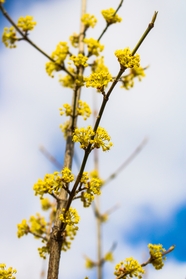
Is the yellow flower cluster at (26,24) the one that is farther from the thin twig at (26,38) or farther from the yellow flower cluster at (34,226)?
the yellow flower cluster at (34,226)

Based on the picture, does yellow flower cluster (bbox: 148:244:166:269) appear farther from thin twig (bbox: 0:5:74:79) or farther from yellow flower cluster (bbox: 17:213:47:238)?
thin twig (bbox: 0:5:74:79)

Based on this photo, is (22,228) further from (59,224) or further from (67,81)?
(67,81)

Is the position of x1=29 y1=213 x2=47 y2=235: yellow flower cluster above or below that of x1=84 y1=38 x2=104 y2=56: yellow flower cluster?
below

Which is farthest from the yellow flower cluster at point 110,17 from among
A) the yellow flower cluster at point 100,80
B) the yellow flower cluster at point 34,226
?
the yellow flower cluster at point 34,226

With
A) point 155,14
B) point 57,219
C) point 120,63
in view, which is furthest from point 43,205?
point 155,14


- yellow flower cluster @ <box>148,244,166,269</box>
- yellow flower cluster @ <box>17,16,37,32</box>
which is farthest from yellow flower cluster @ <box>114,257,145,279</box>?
yellow flower cluster @ <box>17,16,37,32</box>

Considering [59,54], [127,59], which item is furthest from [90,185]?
[59,54]

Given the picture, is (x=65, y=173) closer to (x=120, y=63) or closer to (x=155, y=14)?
(x=120, y=63)
